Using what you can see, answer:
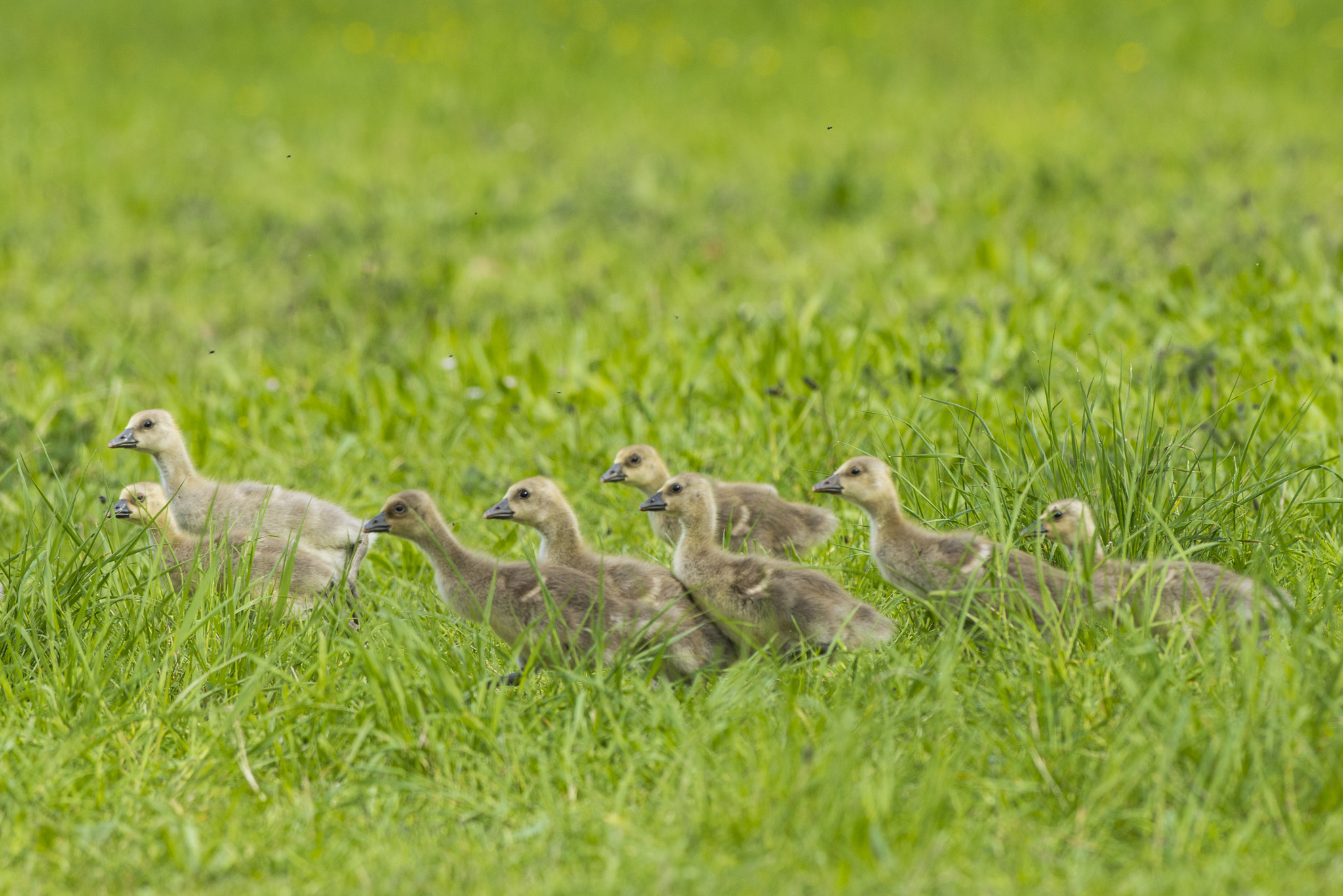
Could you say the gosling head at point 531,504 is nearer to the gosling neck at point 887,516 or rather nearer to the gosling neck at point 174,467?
the gosling neck at point 887,516

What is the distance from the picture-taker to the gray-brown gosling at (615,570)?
14.0 feet

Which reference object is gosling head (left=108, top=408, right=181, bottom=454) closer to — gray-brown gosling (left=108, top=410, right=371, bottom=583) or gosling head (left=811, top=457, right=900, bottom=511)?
gray-brown gosling (left=108, top=410, right=371, bottom=583)

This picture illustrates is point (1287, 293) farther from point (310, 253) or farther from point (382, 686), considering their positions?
point (310, 253)

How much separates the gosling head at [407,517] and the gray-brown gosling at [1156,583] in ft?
6.39

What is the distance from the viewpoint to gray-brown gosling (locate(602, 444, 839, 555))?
5156mm

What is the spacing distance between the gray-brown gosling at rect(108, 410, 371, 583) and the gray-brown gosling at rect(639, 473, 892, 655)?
1.32 metres

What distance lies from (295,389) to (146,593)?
3.20 metres

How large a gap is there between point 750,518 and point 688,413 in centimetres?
148

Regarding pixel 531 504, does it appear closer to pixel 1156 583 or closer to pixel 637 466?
pixel 637 466

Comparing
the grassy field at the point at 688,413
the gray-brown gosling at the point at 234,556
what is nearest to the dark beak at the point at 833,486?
the grassy field at the point at 688,413

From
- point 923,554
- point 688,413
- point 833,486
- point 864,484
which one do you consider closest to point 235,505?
point 688,413

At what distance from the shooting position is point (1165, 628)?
411 centimetres

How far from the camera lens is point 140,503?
16.4 ft

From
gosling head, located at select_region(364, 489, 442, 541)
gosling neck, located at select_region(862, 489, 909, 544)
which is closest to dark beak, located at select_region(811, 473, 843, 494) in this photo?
gosling neck, located at select_region(862, 489, 909, 544)
